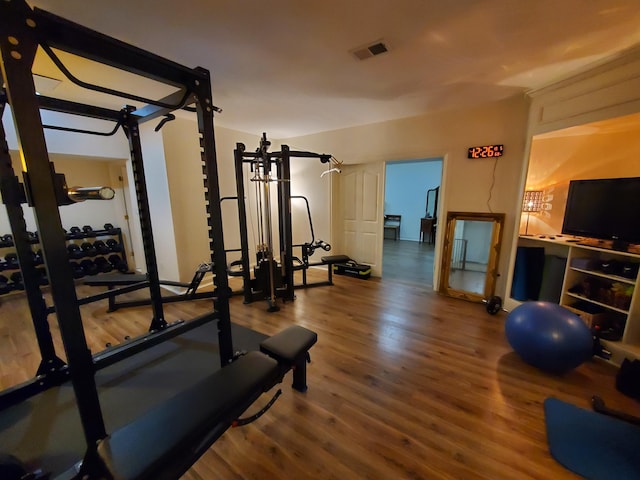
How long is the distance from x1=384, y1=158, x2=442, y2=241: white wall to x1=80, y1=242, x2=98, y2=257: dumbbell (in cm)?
704

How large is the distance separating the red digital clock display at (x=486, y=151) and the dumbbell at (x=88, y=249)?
621cm

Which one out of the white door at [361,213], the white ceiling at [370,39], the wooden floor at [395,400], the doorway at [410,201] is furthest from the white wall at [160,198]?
the doorway at [410,201]

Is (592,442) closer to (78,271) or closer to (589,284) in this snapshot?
(589,284)

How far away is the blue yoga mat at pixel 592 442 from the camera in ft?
4.53

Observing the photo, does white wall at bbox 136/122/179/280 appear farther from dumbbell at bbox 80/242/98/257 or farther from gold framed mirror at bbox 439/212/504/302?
gold framed mirror at bbox 439/212/504/302

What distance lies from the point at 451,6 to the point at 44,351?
3.70m

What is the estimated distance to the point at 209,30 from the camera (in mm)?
1796

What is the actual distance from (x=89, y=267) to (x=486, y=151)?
6456 millimetres

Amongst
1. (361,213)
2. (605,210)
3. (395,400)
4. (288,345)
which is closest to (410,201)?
(361,213)

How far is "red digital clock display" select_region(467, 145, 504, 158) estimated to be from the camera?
10.4 feet

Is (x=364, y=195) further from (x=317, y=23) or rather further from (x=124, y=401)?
(x=124, y=401)

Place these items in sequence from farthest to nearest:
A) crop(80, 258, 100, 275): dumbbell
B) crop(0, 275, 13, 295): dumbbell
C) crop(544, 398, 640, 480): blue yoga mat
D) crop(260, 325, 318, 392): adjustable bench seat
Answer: crop(80, 258, 100, 275): dumbbell < crop(0, 275, 13, 295): dumbbell < crop(260, 325, 318, 392): adjustable bench seat < crop(544, 398, 640, 480): blue yoga mat

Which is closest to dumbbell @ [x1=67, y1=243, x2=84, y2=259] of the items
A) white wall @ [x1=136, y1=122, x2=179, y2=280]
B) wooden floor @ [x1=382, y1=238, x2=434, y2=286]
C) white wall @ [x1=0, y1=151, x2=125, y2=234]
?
white wall @ [x1=0, y1=151, x2=125, y2=234]

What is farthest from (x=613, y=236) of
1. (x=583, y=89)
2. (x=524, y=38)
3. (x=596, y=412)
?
(x=524, y=38)
